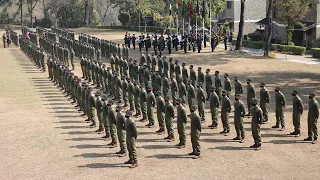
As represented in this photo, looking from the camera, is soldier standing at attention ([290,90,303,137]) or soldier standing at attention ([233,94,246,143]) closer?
soldier standing at attention ([233,94,246,143])

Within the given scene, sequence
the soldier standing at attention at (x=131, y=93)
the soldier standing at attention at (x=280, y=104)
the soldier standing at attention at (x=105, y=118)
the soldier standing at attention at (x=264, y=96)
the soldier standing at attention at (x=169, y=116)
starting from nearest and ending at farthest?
the soldier standing at attention at (x=169, y=116)
the soldier standing at attention at (x=105, y=118)
the soldier standing at attention at (x=280, y=104)
the soldier standing at attention at (x=264, y=96)
the soldier standing at attention at (x=131, y=93)

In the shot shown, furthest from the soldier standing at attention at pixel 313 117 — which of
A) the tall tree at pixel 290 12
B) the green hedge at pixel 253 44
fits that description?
the green hedge at pixel 253 44

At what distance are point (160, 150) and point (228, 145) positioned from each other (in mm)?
1947

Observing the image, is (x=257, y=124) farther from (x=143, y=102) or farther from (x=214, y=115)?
(x=143, y=102)

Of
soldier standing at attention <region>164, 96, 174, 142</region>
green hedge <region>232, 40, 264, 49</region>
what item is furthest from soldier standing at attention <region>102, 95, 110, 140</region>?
green hedge <region>232, 40, 264, 49</region>

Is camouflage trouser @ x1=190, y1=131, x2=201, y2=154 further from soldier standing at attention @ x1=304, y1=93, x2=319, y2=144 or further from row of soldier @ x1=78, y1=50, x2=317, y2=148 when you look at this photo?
soldier standing at attention @ x1=304, y1=93, x2=319, y2=144

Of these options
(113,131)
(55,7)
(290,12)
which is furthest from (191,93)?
(55,7)

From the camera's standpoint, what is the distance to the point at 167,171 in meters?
10.6

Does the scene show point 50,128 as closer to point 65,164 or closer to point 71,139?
point 71,139

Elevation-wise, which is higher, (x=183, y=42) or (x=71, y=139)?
(x=183, y=42)

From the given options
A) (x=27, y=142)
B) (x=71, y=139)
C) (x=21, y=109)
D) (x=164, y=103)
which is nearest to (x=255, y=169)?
(x=164, y=103)

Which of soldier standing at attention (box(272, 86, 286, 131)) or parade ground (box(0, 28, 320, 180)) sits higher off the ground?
soldier standing at attention (box(272, 86, 286, 131))

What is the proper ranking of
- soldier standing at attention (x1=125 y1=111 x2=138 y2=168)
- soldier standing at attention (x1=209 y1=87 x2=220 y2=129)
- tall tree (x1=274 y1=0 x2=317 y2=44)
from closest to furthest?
soldier standing at attention (x1=125 y1=111 x2=138 y2=168) → soldier standing at attention (x1=209 y1=87 x2=220 y2=129) → tall tree (x1=274 y1=0 x2=317 y2=44)

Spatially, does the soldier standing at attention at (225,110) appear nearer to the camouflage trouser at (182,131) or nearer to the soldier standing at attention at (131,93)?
the camouflage trouser at (182,131)
